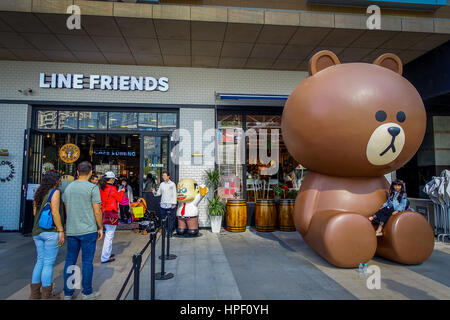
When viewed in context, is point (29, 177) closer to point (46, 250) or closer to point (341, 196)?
point (46, 250)

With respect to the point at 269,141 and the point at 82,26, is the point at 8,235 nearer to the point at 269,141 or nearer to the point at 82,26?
the point at 82,26

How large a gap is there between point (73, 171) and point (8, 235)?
3.15 m

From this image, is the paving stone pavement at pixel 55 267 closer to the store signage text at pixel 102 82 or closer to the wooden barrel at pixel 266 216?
the wooden barrel at pixel 266 216

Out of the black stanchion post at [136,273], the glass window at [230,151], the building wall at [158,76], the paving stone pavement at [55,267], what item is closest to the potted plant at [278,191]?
the glass window at [230,151]

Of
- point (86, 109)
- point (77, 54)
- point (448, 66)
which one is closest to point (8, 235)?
point (86, 109)

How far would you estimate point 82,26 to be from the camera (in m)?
6.41

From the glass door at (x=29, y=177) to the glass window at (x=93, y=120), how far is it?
1197 millimetres

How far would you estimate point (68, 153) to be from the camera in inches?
348

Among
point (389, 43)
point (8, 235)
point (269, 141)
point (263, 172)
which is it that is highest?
point (389, 43)

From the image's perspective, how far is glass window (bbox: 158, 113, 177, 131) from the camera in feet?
27.9

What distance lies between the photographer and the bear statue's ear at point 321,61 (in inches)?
196

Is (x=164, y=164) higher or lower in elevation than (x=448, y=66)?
lower
